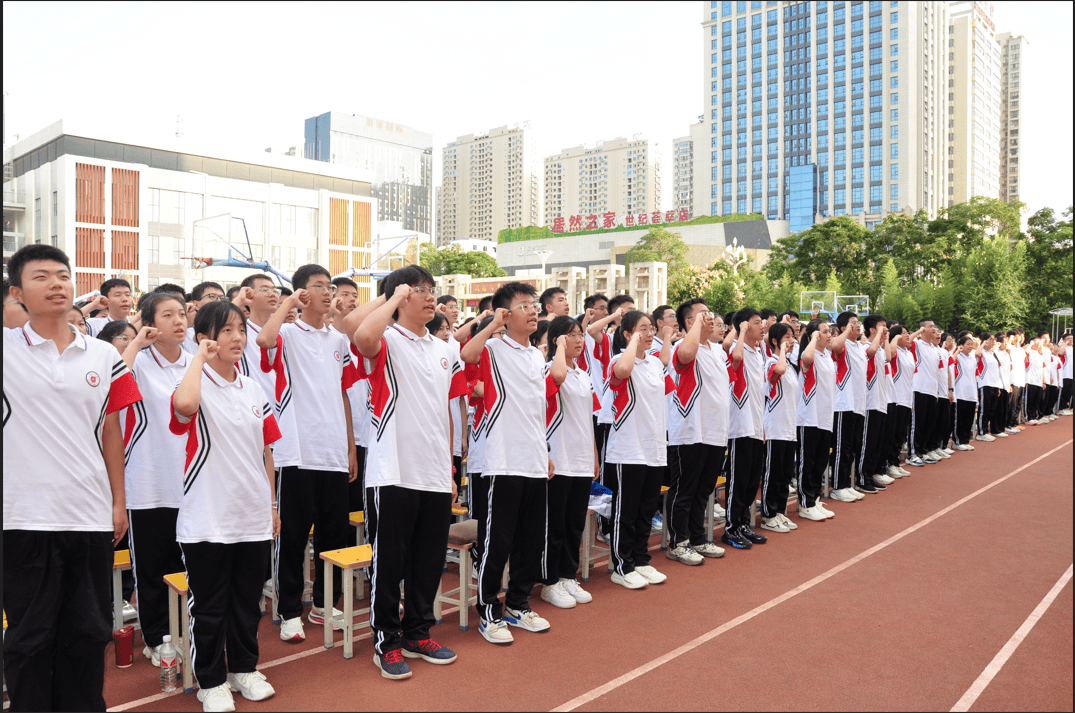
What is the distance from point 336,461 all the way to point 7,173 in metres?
55.7

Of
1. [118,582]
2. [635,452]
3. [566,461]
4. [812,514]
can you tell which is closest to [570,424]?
[566,461]

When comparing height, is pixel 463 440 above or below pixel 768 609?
above

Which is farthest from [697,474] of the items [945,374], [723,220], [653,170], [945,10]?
[653,170]

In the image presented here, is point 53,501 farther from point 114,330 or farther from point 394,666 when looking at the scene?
point 394,666

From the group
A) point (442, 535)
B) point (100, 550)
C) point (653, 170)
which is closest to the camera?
point (100, 550)

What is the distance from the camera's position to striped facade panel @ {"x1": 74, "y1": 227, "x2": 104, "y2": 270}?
42.0m

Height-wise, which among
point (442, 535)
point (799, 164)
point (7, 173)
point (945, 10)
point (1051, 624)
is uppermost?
point (945, 10)

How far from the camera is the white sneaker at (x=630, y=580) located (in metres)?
5.27

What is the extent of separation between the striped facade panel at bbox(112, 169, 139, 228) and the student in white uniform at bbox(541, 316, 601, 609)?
4463 cm

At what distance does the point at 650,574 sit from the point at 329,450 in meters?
2.37

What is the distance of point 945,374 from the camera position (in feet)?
36.7

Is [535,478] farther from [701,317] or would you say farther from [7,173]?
[7,173]

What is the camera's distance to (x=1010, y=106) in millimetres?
101000

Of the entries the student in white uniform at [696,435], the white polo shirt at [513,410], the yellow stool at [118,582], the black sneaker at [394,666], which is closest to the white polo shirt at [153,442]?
the yellow stool at [118,582]
